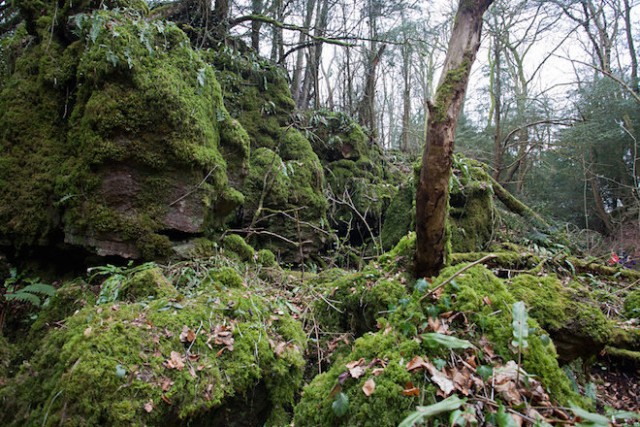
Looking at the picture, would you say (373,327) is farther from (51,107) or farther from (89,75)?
(51,107)

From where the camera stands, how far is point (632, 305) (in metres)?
4.27

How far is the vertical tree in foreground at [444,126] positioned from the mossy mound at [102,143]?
3086mm

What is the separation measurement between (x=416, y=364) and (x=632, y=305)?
401 centimetres

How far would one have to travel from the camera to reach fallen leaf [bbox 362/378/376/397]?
190cm

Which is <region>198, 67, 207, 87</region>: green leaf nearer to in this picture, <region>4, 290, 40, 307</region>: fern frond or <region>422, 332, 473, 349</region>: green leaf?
<region>4, 290, 40, 307</region>: fern frond

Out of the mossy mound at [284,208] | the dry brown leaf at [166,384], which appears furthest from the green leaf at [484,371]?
the mossy mound at [284,208]

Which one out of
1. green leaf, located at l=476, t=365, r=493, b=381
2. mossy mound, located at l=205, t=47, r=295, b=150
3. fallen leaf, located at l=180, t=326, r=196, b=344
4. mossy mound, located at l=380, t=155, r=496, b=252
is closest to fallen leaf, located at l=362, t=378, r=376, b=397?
green leaf, located at l=476, t=365, r=493, b=381

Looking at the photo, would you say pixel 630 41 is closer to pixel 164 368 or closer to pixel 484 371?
pixel 484 371

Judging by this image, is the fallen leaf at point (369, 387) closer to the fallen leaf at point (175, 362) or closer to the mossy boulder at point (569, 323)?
the fallen leaf at point (175, 362)

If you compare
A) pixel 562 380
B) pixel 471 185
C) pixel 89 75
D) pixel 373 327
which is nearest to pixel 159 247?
pixel 89 75

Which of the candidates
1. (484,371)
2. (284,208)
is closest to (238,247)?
(284,208)

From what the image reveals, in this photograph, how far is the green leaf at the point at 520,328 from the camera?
1927mm

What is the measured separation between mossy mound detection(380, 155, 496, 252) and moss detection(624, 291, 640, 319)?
2604 millimetres

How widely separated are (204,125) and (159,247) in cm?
182
